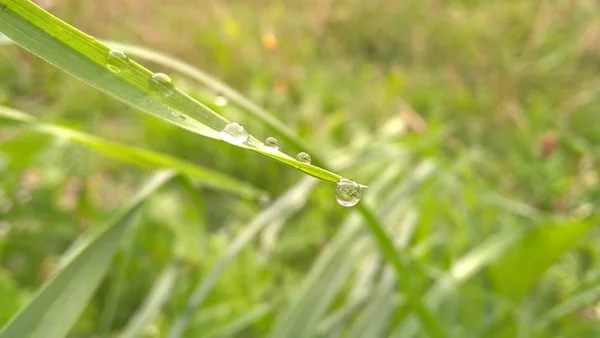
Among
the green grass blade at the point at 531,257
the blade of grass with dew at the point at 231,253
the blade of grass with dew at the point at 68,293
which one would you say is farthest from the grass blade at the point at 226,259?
the green grass blade at the point at 531,257

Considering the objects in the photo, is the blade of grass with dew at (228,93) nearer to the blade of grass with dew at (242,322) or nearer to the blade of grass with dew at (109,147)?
the blade of grass with dew at (109,147)

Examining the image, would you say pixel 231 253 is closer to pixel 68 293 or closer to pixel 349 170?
pixel 68 293

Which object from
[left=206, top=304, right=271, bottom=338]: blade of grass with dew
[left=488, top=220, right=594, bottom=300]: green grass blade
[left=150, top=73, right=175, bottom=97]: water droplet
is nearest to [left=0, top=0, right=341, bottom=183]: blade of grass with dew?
[left=150, top=73, right=175, bottom=97]: water droplet

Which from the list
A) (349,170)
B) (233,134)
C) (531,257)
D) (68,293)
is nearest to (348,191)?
(233,134)

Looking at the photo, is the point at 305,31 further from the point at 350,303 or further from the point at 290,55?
the point at 350,303

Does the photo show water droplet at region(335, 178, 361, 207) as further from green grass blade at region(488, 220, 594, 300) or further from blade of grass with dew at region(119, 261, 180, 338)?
green grass blade at region(488, 220, 594, 300)
